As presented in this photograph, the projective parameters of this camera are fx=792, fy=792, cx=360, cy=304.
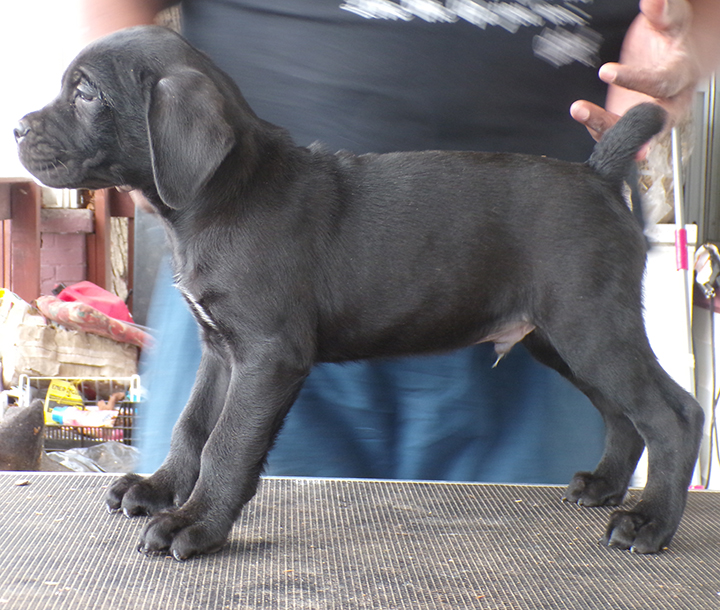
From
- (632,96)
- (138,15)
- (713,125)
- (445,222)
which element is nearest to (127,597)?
(445,222)

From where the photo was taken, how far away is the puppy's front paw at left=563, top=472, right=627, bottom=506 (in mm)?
1343

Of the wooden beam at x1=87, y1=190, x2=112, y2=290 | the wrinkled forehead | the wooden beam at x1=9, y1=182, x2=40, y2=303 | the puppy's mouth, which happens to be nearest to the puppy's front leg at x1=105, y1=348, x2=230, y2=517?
the puppy's mouth

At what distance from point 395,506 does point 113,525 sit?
1.46 ft

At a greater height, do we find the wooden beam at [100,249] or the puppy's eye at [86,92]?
the puppy's eye at [86,92]

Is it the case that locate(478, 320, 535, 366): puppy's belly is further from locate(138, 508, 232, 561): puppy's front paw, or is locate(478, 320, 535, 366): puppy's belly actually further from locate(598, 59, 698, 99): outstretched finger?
locate(138, 508, 232, 561): puppy's front paw

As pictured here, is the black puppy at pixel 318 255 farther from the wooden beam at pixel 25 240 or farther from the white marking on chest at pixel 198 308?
the wooden beam at pixel 25 240

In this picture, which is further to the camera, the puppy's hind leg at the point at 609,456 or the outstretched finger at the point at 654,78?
the puppy's hind leg at the point at 609,456

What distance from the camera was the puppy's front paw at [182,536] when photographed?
105 cm

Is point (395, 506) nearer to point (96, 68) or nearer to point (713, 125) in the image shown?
point (96, 68)

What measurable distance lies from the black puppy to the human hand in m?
0.09

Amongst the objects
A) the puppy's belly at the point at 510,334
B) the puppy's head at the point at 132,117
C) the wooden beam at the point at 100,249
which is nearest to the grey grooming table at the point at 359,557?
the puppy's belly at the point at 510,334

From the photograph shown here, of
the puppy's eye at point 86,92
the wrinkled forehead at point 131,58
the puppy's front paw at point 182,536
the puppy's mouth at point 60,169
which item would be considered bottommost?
the puppy's front paw at point 182,536

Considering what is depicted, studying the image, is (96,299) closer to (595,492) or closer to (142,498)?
(142,498)

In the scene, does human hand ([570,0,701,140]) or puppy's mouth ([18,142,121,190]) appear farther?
human hand ([570,0,701,140])
